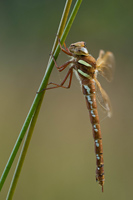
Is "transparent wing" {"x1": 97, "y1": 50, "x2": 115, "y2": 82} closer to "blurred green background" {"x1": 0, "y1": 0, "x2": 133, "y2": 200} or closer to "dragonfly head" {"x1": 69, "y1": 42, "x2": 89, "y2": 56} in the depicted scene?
"dragonfly head" {"x1": 69, "y1": 42, "x2": 89, "y2": 56}

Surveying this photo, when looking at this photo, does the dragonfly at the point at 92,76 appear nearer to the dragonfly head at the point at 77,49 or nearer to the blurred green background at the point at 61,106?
the dragonfly head at the point at 77,49

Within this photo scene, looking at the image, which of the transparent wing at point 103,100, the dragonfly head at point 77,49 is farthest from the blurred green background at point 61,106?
the dragonfly head at point 77,49

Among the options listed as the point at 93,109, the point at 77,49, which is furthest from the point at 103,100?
the point at 77,49

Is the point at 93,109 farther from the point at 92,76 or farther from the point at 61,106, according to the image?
the point at 61,106

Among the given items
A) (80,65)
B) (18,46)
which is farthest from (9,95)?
(80,65)

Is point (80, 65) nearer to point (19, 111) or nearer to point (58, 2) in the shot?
point (19, 111)

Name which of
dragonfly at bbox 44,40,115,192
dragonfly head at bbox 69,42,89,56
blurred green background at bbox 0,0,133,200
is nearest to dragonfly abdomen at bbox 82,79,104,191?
dragonfly at bbox 44,40,115,192

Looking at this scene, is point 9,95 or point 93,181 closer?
point 93,181
